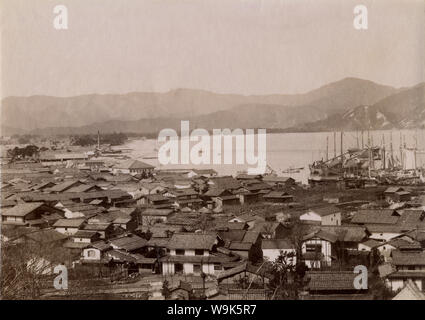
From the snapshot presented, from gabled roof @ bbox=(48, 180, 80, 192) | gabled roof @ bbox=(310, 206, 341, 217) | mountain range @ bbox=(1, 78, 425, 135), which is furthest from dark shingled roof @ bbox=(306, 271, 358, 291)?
gabled roof @ bbox=(48, 180, 80, 192)

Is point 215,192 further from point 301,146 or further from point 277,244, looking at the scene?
point 301,146

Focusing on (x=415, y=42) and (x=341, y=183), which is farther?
(x=341, y=183)

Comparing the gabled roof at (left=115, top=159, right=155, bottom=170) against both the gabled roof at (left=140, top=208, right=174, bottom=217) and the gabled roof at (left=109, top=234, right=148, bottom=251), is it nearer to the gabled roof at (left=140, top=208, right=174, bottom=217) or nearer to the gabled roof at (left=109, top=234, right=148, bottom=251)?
the gabled roof at (left=140, top=208, right=174, bottom=217)

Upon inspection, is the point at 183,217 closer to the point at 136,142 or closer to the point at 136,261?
the point at 136,261

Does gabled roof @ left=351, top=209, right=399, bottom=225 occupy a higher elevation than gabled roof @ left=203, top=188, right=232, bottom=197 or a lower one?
lower

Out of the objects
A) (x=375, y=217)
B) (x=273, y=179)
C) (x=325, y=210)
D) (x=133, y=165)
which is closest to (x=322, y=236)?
(x=325, y=210)

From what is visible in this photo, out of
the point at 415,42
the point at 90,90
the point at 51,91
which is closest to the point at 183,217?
the point at 90,90
